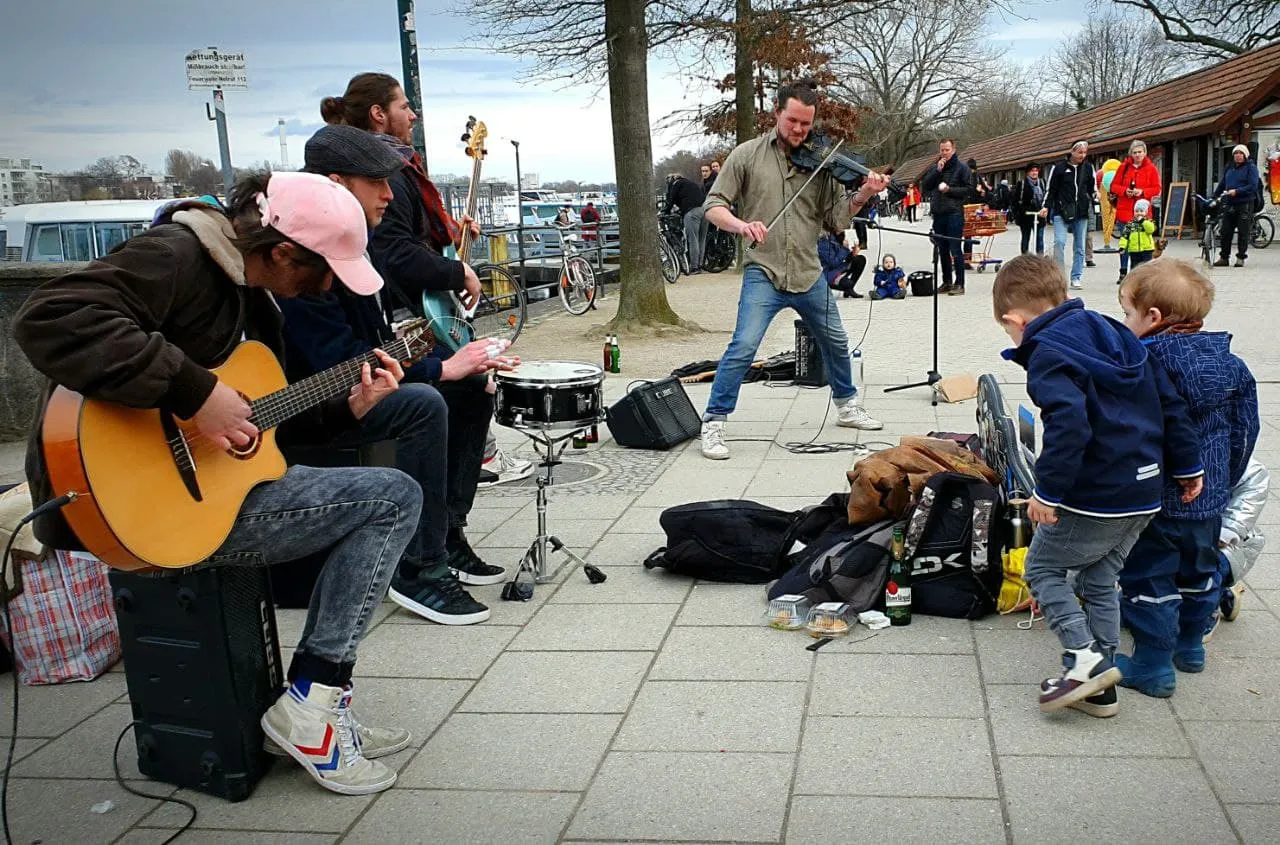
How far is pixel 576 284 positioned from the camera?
16812 millimetres

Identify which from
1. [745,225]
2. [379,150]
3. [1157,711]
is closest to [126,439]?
[379,150]

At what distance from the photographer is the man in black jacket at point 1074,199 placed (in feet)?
53.7

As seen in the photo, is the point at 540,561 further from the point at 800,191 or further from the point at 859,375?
the point at 859,375

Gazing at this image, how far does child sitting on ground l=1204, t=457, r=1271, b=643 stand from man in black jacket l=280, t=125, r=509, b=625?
2580mm

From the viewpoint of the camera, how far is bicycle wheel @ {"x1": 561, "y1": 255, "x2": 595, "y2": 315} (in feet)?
54.9

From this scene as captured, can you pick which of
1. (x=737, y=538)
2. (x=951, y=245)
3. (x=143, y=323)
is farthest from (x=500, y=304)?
(x=143, y=323)

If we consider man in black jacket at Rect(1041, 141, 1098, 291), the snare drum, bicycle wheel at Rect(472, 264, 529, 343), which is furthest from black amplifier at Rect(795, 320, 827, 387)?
man in black jacket at Rect(1041, 141, 1098, 291)

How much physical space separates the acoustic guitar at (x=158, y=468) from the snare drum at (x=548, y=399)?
4.80 ft

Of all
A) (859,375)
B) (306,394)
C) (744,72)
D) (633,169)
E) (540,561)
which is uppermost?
(744,72)

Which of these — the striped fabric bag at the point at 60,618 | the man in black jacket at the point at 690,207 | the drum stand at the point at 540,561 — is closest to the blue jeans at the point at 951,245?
the man in black jacket at the point at 690,207

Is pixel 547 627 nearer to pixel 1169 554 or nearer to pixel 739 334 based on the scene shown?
pixel 1169 554

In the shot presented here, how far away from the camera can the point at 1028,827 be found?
2.85m

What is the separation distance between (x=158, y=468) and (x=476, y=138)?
3406 mm

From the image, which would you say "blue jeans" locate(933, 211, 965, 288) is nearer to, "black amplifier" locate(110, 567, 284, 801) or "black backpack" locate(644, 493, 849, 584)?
"black backpack" locate(644, 493, 849, 584)
